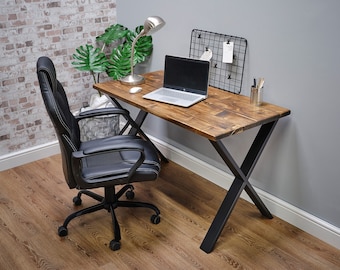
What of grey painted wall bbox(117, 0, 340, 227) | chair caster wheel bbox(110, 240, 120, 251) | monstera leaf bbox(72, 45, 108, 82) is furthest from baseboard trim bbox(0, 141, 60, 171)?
grey painted wall bbox(117, 0, 340, 227)

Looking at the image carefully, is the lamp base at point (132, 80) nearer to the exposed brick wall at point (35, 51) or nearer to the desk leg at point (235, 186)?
the exposed brick wall at point (35, 51)

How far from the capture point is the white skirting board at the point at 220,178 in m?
2.62

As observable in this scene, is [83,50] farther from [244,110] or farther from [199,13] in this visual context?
→ [244,110]

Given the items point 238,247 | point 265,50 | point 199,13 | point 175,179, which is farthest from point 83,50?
point 238,247

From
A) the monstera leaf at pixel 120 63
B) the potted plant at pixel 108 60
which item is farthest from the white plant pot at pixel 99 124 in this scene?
the monstera leaf at pixel 120 63

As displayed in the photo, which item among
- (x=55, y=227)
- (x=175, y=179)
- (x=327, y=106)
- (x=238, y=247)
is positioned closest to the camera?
(x=327, y=106)

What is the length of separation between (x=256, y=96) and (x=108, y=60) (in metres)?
1.41

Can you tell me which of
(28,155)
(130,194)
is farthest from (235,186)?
(28,155)

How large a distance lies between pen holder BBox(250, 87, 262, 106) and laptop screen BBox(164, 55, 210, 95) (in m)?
0.30

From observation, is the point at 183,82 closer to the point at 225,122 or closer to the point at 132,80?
the point at 132,80

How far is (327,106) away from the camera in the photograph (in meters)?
2.41

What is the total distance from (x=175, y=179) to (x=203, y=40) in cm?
107

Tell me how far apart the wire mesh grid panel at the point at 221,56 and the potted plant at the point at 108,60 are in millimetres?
532

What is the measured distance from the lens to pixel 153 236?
8.74 ft
